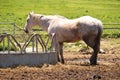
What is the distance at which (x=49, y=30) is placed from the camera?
21953 mm

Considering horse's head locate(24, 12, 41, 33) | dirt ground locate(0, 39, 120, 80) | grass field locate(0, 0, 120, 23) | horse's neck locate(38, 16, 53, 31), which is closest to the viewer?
dirt ground locate(0, 39, 120, 80)

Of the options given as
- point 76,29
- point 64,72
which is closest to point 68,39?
point 76,29

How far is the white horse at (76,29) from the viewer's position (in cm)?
2041

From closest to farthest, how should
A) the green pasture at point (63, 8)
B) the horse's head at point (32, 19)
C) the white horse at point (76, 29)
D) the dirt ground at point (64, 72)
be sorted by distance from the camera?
the dirt ground at point (64, 72), the white horse at point (76, 29), the horse's head at point (32, 19), the green pasture at point (63, 8)

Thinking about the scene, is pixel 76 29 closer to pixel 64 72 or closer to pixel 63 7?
pixel 64 72

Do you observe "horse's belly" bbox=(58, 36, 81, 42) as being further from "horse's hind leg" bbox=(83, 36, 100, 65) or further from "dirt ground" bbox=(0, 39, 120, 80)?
"dirt ground" bbox=(0, 39, 120, 80)

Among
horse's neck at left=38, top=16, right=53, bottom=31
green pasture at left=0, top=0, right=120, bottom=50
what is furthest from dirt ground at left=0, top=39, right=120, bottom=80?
green pasture at left=0, top=0, right=120, bottom=50

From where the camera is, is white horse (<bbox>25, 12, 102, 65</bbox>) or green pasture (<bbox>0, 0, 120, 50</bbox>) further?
green pasture (<bbox>0, 0, 120, 50</bbox>)

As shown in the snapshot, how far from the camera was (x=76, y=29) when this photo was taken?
20859 mm

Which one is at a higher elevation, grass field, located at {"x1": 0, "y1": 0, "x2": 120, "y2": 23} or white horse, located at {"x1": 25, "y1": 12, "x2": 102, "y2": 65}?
white horse, located at {"x1": 25, "y1": 12, "x2": 102, "y2": 65}

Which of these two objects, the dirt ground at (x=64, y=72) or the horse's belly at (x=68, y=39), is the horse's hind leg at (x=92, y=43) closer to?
the dirt ground at (x=64, y=72)

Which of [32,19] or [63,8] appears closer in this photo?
[32,19]

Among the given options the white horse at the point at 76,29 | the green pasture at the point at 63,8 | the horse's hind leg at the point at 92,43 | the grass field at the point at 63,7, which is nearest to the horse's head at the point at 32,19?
the white horse at the point at 76,29

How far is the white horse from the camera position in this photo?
66.9ft
